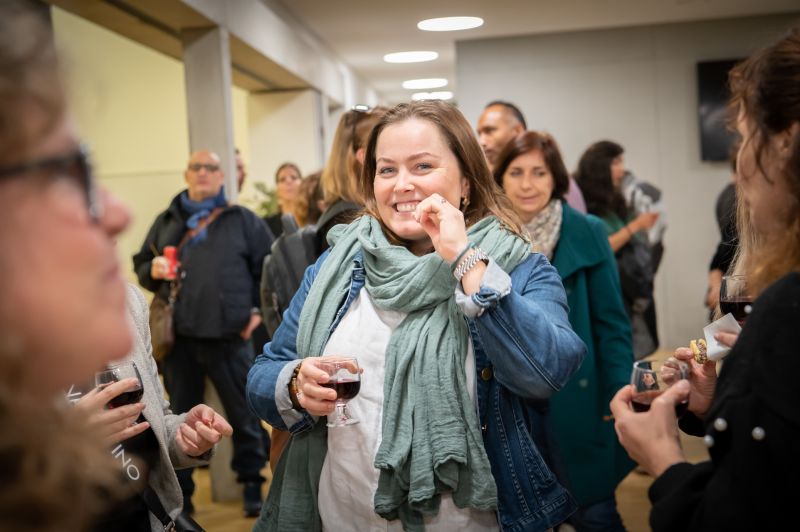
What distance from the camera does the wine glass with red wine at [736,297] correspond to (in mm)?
1843

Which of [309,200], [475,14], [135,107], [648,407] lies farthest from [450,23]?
[648,407]

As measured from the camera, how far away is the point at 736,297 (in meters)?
1.86

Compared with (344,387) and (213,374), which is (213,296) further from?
(344,387)

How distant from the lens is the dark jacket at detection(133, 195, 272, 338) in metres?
4.80

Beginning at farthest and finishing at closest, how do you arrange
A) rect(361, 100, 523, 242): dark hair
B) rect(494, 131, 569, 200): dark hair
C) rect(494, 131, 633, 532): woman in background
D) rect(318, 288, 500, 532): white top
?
rect(494, 131, 569, 200): dark hair < rect(494, 131, 633, 532): woman in background < rect(361, 100, 523, 242): dark hair < rect(318, 288, 500, 532): white top

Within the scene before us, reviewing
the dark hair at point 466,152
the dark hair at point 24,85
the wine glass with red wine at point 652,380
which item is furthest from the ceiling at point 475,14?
the dark hair at point 24,85

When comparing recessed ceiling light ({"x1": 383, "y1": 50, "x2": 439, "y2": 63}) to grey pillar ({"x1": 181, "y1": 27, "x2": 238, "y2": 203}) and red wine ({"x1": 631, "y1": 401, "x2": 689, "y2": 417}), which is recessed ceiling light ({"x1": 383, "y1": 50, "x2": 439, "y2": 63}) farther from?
red wine ({"x1": 631, "y1": 401, "x2": 689, "y2": 417})

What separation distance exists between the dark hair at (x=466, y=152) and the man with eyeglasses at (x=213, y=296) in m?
2.70

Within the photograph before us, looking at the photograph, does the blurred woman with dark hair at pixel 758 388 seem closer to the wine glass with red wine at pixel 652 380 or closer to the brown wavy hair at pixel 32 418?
the wine glass with red wine at pixel 652 380

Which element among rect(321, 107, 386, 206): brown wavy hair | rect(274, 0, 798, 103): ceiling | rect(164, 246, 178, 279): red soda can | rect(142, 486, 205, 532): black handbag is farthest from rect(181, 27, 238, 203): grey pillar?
rect(142, 486, 205, 532): black handbag

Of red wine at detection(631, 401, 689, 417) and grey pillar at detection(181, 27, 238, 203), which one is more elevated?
grey pillar at detection(181, 27, 238, 203)

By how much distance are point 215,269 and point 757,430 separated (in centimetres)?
397

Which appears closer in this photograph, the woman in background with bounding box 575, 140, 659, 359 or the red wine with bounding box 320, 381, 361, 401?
the red wine with bounding box 320, 381, 361, 401

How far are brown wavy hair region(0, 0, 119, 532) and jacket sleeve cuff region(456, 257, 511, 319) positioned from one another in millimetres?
1012
